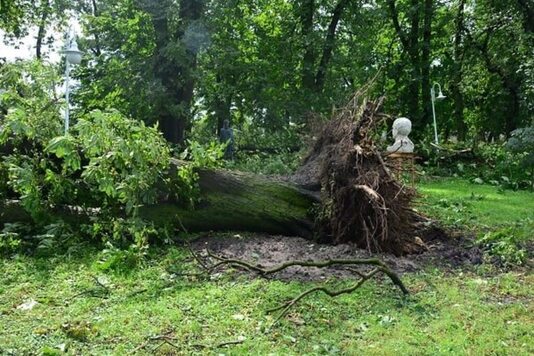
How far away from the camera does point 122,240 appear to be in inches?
194

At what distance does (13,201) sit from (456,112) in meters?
19.5

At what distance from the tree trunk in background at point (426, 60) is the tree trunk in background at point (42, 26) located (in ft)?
45.6

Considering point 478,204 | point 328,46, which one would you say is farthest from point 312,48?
point 478,204

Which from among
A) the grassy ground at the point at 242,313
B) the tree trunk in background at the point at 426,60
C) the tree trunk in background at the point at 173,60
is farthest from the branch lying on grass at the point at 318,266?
the tree trunk in background at the point at 426,60

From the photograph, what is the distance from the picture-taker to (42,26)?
21.6 metres

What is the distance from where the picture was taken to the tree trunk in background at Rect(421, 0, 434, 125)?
17.9 metres

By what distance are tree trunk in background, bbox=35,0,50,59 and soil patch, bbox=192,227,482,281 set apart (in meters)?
18.0

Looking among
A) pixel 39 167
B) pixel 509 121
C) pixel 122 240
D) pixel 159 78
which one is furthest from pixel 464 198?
pixel 509 121

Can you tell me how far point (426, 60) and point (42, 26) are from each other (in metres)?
14.9

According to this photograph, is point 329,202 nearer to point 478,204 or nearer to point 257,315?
point 257,315

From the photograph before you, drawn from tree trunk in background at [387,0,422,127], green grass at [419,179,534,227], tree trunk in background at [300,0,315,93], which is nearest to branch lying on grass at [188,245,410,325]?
green grass at [419,179,534,227]

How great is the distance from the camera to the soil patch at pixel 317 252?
4.23m

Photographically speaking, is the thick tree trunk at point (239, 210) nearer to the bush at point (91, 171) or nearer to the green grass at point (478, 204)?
the bush at point (91, 171)

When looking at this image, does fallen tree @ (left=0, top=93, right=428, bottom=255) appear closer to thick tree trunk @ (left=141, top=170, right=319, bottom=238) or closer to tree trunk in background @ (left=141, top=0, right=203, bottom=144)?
thick tree trunk @ (left=141, top=170, right=319, bottom=238)
